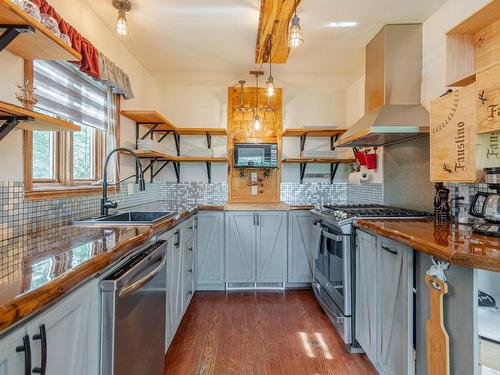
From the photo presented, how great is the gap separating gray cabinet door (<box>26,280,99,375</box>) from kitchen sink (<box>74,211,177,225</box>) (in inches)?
29.2

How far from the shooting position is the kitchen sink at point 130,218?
166cm

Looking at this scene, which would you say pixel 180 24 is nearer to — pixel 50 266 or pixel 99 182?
pixel 99 182

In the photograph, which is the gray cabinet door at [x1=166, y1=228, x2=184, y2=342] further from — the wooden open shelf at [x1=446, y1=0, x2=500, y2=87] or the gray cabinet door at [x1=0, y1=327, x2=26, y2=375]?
the wooden open shelf at [x1=446, y1=0, x2=500, y2=87]

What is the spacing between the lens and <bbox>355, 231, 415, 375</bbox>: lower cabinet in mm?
1355

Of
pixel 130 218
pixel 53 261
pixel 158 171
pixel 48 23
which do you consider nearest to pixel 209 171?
pixel 158 171

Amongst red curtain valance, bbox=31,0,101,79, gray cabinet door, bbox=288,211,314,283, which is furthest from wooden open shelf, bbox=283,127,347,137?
red curtain valance, bbox=31,0,101,79

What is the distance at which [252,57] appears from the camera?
281 cm

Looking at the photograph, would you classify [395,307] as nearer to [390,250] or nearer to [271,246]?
[390,250]

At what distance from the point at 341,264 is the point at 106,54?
2477 mm

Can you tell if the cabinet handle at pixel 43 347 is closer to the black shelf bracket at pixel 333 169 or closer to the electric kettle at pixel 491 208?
the electric kettle at pixel 491 208

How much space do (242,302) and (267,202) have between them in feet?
4.26

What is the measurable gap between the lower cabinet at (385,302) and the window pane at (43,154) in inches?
81.0

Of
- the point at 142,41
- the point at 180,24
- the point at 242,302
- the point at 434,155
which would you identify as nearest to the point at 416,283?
the point at 434,155

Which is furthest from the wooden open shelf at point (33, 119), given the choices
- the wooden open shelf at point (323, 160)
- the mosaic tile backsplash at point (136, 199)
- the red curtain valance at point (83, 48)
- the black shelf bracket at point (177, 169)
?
the wooden open shelf at point (323, 160)
